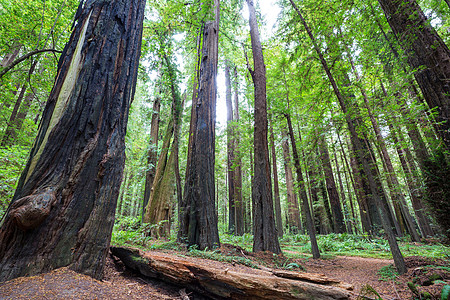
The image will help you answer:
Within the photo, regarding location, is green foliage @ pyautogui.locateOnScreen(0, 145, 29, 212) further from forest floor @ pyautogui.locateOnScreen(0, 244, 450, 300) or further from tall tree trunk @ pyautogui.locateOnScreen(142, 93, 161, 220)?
forest floor @ pyautogui.locateOnScreen(0, 244, 450, 300)

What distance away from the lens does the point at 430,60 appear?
4.11 metres

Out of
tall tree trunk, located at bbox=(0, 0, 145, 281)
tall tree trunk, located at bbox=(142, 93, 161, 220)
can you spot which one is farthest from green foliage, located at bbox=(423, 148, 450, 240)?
tall tree trunk, located at bbox=(142, 93, 161, 220)

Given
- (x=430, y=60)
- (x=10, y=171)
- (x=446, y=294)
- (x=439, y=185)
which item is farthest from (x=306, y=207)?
(x=10, y=171)

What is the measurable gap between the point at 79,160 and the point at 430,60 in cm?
651

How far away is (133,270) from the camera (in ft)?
8.99

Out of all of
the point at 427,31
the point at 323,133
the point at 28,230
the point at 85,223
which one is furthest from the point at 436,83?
the point at 28,230

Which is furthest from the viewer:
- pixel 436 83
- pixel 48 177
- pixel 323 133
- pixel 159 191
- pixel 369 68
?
pixel 159 191

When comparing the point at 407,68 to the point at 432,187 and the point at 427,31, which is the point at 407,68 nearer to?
the point at 427,31

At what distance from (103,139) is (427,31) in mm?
6539

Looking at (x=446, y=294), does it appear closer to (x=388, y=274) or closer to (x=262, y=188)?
(x=388, y=274)

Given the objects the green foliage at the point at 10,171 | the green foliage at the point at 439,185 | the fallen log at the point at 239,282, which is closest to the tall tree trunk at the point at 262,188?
the fallen log at the point at 239,282

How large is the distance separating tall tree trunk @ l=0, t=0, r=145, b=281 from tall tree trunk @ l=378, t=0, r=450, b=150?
5.16 m

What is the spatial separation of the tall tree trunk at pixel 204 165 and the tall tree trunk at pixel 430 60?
4302 millimetres

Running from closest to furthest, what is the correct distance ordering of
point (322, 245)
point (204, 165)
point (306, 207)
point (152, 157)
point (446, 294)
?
point (446, 294), point (204, 165), point (306, 207), point (322, 245), point (152, 157)
